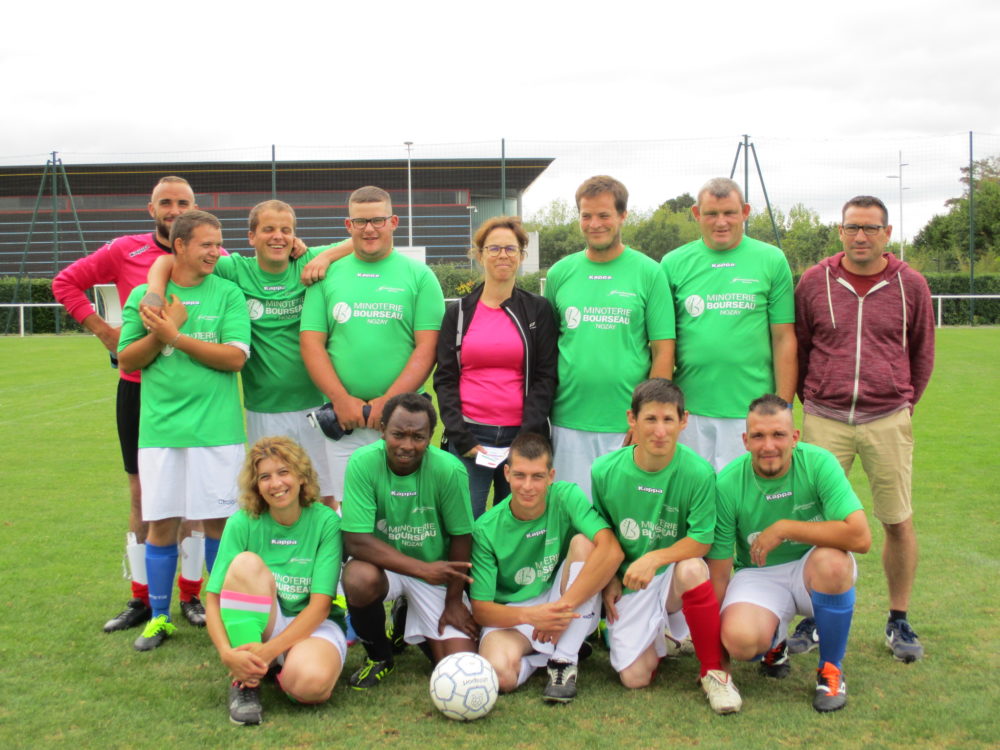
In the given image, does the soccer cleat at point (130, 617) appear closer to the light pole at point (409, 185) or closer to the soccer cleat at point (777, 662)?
the soccer cleat at point (777, 662)

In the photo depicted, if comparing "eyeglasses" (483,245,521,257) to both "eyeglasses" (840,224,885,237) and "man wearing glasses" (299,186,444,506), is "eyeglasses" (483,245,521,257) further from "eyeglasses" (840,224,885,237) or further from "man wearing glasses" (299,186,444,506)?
"eyeglasses" (840,224,885,237)

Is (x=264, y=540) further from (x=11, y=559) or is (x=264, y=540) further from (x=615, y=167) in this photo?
(x=615, y=167)

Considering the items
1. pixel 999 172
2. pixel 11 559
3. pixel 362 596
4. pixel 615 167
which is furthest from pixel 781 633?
pixel 999 172

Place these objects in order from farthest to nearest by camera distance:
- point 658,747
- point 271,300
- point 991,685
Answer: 1. point 271,300
2. point 991,685
3. point 658,747

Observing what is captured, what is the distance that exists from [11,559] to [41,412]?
6.37 metres

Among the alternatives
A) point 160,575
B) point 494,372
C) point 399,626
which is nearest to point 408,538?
point 399,626

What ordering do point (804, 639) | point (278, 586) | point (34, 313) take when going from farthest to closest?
point (34, 313), point (804, 639), point (278, 586)

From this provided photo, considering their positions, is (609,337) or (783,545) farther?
(609,337)

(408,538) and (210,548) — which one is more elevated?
(408,538)

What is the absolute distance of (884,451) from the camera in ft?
12.8

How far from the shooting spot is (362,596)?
3.50 metres

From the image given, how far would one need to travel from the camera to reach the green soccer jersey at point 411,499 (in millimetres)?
3621

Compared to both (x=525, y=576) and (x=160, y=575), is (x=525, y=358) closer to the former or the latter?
(x=525, y=576)

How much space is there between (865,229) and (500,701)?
2.48 m
